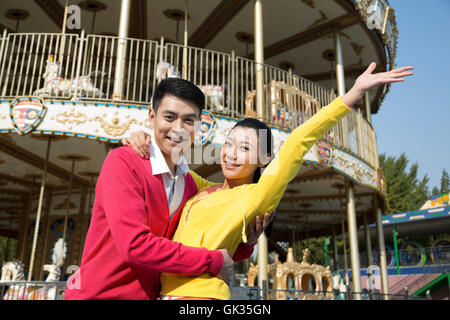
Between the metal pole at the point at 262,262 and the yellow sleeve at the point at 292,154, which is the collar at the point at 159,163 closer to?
the yellow sleeve at the point at 292,154

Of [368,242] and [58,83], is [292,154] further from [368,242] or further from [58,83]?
[368,242]

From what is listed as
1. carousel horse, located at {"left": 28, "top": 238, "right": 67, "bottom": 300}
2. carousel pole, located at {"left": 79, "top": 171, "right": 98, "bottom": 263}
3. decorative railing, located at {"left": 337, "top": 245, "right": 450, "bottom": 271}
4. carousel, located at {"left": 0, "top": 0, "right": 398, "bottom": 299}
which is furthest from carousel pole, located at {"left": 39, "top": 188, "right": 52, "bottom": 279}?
decorative railing, located at {"left": 337, "top": 245, "right": 450, "bottom": 271}

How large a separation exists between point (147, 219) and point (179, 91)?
0.53 metres

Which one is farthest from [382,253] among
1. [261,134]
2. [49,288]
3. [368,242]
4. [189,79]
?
[261,134]

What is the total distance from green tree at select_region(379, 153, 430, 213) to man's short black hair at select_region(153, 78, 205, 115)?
3163cm

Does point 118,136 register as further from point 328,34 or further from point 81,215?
point 328,34

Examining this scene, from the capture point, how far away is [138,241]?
1199mm

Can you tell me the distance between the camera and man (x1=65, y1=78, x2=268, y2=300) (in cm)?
122

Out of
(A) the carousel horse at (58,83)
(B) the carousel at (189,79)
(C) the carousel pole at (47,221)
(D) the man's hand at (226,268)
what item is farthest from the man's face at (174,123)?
(C) the carousel pole at (47,221)

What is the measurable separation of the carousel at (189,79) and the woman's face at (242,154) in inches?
167

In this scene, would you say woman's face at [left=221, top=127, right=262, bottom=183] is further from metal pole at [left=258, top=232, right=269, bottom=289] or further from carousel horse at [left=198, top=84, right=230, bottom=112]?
carousel horse at [left=198, top=84, right=230, bottom=112]

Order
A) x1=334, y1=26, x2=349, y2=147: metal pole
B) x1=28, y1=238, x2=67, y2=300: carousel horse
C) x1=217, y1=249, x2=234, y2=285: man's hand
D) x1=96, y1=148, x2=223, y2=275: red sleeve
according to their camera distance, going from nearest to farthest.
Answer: x1=96, y1=148, x2=223, y2=275: red sleeve < x1=217, y1=249, x2=234, y2=285: man's hand < x1=28, y1=238, x2=67, y2=300: carousel horse < x1=334, y1=26, x2=349, y2=147: metal pole

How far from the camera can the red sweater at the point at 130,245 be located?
1.21 metres
